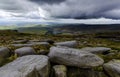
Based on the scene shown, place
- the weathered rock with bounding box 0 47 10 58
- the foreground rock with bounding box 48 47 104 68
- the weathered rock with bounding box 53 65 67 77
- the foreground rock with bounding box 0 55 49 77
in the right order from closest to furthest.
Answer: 1. the foreground rock with bounding box 0 55 49 77
2. the weathered rock with bounding box 53 65 67 77
3. the foreground rock with bounding box 48 47 104 68
4. the weathered rock with bounding box 0 47 10 58

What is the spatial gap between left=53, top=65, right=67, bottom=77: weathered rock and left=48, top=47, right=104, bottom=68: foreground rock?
0.54m

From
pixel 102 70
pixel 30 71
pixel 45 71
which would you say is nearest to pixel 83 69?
pixel 102 70

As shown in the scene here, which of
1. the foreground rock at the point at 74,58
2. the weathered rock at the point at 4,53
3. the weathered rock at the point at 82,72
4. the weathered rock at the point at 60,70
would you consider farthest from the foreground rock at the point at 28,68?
the weathered rock at the point at 4,53

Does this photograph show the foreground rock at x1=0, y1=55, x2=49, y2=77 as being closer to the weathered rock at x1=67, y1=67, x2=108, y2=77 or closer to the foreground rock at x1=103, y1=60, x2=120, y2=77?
the weathered rock at x1=67, y1=67, x2=108, y2=77

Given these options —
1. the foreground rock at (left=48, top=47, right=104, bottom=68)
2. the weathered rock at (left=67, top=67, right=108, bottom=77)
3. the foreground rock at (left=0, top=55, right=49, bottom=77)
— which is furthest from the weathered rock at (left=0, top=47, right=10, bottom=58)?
the weathered rock at (left=67, top=67, right=108, bottom=77)

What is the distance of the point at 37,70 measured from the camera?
14109 mm

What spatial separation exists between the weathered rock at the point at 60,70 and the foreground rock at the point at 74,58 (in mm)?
535

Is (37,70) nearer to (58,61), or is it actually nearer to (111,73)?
(58,61)

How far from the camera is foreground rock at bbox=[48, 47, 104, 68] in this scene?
1652cm

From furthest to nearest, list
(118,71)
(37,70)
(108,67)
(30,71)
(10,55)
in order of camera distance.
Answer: (10,55) → (108,67) → (118,71) → (37,70) → (30,71)

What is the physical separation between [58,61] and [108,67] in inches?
187

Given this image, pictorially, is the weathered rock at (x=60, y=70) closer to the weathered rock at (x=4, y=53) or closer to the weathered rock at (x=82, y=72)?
the weathered rock at (x=82, y=72)

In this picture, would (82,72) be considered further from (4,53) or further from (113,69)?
(4,53)

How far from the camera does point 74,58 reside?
1666 cm
